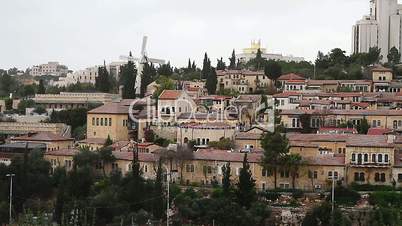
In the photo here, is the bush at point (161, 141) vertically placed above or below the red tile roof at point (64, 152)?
above

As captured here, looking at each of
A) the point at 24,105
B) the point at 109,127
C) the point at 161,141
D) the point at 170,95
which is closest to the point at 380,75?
the point at 170,95

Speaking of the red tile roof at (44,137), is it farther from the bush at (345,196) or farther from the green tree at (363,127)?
the bush at (345,196)

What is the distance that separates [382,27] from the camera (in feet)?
197

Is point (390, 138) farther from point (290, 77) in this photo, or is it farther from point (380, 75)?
point (290, 77)

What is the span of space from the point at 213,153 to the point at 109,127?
28.6 feet

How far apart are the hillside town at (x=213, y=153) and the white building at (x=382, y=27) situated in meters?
12.9

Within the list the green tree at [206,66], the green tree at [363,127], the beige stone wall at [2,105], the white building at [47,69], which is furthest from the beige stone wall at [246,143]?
the white building at [47,69]

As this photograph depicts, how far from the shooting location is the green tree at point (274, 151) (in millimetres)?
27406

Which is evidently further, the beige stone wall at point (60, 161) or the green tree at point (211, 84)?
the green tree at point (211, 84)

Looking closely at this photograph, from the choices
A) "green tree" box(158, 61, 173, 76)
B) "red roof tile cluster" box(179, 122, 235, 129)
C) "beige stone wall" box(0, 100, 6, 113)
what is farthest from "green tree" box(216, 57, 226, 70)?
"red roof tile cluster" box(179, 122, 235, 129)

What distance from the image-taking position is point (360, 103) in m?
38.3

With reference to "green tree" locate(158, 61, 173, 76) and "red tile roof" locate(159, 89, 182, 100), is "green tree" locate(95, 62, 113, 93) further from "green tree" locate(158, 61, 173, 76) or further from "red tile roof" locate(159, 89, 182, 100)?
"red tile roof" locate(159, 89, 182, 100)

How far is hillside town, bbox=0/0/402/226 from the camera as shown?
2538cm

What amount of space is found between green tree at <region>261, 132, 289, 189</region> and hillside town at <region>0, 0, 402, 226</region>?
0.04m
